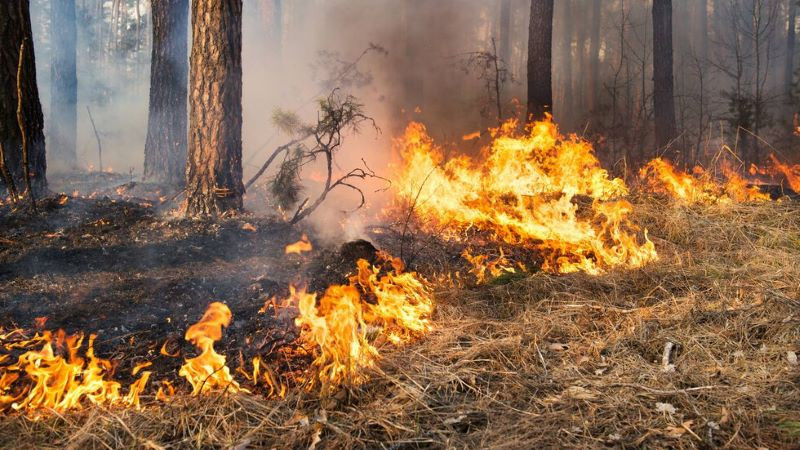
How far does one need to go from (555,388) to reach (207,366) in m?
1.95

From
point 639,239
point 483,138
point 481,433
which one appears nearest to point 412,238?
point 639,239

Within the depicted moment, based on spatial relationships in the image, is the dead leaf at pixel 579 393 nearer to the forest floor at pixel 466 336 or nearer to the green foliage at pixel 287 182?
the forest floor at pixel 466 336

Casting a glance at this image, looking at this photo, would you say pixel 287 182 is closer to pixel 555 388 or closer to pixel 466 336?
pixel 466 336

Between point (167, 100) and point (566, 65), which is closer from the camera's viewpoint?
point (167, 100)

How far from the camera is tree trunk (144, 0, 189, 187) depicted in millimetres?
8336

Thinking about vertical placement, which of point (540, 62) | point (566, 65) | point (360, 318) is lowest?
point (360, 318)

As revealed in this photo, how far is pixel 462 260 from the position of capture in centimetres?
589

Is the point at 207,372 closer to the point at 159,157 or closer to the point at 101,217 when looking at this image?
the point at 101,217

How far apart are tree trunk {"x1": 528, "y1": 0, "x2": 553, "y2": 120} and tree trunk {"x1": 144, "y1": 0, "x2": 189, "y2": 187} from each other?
215 inches

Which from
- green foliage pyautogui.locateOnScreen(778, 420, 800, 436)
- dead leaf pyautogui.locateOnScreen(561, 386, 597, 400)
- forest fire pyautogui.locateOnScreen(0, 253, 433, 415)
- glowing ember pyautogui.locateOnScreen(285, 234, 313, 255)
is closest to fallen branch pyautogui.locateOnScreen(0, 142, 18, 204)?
forest fire pyautogui.locateOnScreen(0, 253, 433, 415)

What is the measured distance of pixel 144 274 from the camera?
4648 mm

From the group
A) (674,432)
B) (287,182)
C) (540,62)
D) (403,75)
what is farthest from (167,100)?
(403,75)

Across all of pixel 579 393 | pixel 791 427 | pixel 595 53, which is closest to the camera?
pixel 791 427

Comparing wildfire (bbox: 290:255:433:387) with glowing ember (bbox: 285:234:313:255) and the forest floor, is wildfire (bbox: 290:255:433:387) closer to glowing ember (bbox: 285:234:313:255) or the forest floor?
the forest floor
